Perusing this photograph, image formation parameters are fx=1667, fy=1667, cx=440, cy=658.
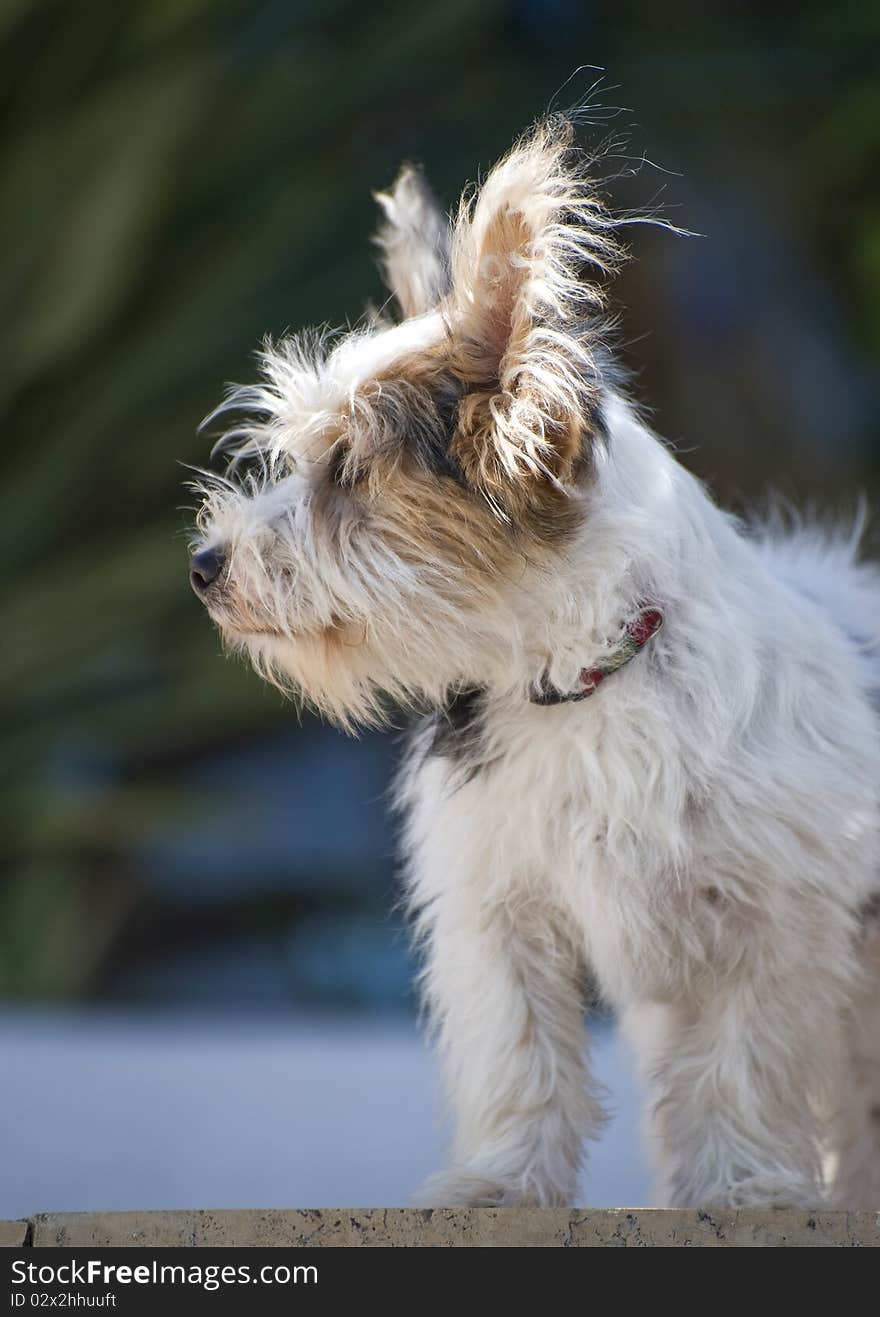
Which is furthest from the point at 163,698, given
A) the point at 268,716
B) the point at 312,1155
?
the point at 312,1155

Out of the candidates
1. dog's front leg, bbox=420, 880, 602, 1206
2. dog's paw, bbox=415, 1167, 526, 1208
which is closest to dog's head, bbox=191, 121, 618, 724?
dog's front leg, bbox=420, 880, 602, 1206

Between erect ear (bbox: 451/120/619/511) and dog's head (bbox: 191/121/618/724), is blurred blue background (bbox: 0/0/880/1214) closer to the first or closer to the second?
dog's head (bbox: 191/121/618/724)

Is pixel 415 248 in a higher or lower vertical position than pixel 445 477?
higher

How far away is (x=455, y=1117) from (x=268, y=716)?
4.58 meters

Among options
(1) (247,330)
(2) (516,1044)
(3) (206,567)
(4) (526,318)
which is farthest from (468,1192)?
(1) (247,330)

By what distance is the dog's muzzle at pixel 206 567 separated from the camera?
8.64ft

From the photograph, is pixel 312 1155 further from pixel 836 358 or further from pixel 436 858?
pixel 836 358

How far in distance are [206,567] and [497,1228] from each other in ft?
3.59

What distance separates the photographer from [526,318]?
8.19 feet

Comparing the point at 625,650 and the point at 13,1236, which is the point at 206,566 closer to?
the point at 625,650

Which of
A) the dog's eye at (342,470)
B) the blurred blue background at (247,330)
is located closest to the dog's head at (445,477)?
the dog's eye at (342,470)

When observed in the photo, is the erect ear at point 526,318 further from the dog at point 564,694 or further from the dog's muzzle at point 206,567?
the dog's muzzle at point 206,567
